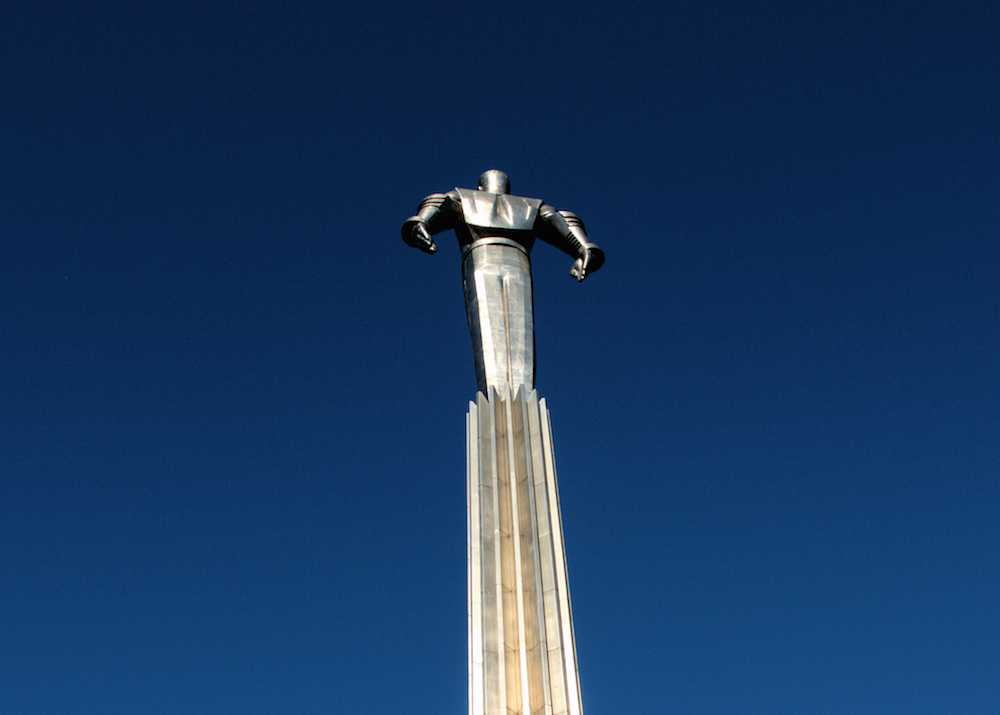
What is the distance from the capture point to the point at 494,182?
19.6m

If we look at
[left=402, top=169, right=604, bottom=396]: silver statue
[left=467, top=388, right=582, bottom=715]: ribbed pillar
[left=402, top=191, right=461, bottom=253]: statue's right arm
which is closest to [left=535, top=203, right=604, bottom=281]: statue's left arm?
[left=402, top=169, right=604, bottom=396]: silver statue

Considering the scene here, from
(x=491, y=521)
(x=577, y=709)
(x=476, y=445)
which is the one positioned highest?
(x=476, y=445)

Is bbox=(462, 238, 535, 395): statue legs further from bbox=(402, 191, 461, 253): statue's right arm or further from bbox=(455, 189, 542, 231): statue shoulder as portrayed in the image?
bbox=(402, 191, 461, 253): statue's right arm

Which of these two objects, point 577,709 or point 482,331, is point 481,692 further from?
point 482,331

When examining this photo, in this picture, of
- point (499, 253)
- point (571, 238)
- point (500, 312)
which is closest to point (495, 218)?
point (499, 253)

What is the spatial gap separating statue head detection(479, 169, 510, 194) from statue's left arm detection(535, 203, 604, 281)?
85cm

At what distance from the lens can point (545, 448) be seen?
635 inches

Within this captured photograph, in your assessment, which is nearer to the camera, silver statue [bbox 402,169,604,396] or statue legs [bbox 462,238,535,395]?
statue legs [bbox 462,238,535,395]

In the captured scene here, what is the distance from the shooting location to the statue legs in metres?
16.9

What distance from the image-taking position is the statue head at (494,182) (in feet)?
64.0

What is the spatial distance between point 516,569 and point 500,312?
4.35 meters

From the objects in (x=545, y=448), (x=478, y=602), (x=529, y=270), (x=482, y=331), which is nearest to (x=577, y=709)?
(x=478, y=602)

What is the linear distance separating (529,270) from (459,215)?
1.47 meters

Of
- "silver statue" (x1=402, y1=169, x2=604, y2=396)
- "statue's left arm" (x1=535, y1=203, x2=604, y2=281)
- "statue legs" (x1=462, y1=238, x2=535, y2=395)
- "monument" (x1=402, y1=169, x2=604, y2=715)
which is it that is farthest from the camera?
"statue's left arm" (x1=535, y1=203, x2=604, y2=281)
